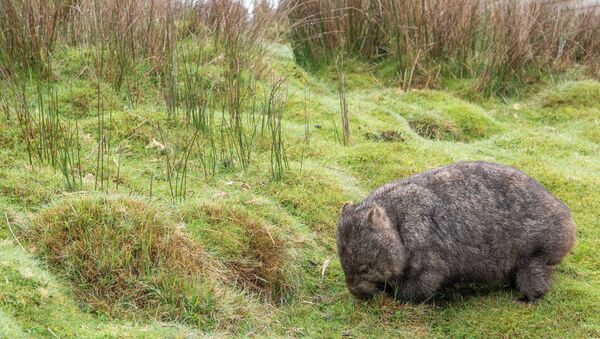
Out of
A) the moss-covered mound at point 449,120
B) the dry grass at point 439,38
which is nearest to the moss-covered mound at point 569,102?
the dry grass at point 439,38

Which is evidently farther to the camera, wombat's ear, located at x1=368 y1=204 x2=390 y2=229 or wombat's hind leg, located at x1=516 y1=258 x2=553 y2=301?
wombat's hind leg, located at x1=516 y1=258 x2=553 y2=301

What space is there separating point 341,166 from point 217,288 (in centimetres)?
262

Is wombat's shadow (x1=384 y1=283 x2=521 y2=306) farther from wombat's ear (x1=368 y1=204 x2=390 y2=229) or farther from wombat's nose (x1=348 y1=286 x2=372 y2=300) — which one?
wombat's ear (x1=368 y1=204 x2=390 y2=229)

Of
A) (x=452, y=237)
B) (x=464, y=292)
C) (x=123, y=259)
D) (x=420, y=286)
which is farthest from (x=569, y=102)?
(x=123, y=259)

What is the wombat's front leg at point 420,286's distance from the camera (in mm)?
4496

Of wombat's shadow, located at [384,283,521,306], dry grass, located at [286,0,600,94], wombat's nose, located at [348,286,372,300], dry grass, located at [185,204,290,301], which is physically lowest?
wombat's shadow, located at [384,283,521,306]

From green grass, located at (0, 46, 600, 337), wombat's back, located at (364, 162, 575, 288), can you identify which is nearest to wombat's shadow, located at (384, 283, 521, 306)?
green grass, located at (0, 46, 600, 337)

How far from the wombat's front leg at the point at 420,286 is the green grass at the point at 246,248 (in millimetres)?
66

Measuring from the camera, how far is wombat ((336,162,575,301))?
14.6 ft

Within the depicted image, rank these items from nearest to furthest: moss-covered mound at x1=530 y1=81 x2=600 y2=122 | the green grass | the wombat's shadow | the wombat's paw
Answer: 1. the green grass
2. the wombat's paw
3. the wombat's shadow
4. moss-covered mound at x1=530 y1=81 x2=600 y2=122

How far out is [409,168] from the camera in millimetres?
6426

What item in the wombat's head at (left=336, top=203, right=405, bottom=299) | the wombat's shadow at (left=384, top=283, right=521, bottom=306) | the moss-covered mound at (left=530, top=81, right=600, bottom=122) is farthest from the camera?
the moss-covered mound at (left=530, top=81, right=600, bottom=122)

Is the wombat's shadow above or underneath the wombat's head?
underneath

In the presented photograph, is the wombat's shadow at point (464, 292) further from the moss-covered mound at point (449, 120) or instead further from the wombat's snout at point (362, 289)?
the moss-covered mound at point (449, 120)
